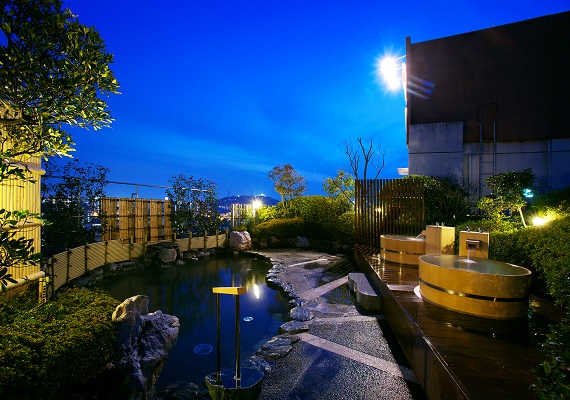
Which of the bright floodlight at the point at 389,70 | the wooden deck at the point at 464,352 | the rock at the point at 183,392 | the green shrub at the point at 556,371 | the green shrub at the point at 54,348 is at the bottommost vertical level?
the rock at the point at 183,392

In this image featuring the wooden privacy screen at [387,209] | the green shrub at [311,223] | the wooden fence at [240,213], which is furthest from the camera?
the wooden fence at [240,213]

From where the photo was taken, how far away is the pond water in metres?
3.94

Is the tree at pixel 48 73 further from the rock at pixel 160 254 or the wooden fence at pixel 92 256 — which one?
the rock at pixel 160 254

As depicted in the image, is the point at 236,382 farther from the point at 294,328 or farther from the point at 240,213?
the point at 240,213

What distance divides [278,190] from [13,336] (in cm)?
2339

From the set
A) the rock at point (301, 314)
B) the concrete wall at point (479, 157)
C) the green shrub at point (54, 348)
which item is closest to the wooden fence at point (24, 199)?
the green shrub at point (54, 348)

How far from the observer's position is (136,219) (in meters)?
Answer: 10.6

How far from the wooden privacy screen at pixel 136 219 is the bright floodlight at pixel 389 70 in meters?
11.7

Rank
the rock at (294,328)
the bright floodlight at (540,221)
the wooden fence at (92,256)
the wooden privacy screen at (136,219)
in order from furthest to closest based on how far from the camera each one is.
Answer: the wooden privacy screen at (136,219), the wooden fence at (92,256), the bright floodlight at (540,221), the rock at (294,328)

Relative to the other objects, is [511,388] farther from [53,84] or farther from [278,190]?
[278,190]

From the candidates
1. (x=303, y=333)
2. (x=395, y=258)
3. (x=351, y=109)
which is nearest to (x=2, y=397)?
(x=303, y=333)

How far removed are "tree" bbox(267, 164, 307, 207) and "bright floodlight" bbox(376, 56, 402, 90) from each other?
11547 mm

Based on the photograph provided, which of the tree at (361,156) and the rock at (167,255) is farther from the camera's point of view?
the tree at (361,156)

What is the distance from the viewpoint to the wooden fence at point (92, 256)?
6421 millimetres
